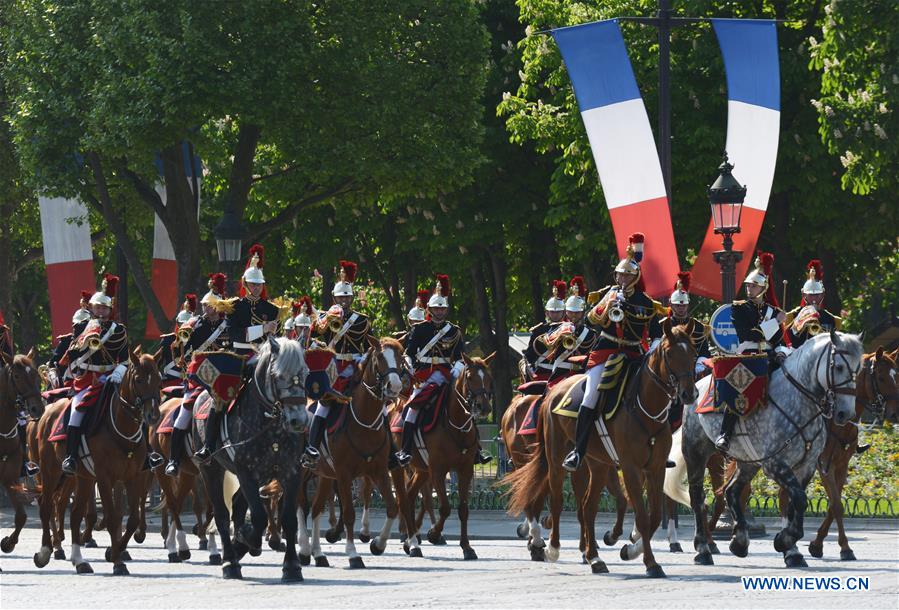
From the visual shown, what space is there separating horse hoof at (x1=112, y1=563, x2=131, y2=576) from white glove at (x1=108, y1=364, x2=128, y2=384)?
2152 millimetres

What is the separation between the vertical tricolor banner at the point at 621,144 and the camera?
26.9 metres

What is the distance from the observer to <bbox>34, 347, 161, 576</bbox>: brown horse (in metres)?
19.4

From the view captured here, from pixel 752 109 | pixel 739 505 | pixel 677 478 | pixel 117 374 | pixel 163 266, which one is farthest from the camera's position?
pixel 163 266

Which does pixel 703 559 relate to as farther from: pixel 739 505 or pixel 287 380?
pixel 287 380

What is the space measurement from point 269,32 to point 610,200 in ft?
26.4

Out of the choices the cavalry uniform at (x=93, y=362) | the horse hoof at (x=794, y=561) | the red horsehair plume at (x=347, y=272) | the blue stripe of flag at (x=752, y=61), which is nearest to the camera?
the horse hoof at (x=794, y=561)

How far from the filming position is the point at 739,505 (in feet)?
63.1

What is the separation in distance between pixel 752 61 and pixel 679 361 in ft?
41.9

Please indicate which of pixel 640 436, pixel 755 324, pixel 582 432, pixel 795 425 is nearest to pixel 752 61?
pixel 755 324

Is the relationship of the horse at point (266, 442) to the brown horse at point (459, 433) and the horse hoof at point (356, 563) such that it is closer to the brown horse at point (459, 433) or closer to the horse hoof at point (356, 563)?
the horse hoof at point (356, 563)

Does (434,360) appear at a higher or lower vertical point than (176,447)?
higher

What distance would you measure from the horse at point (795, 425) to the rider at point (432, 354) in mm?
4615

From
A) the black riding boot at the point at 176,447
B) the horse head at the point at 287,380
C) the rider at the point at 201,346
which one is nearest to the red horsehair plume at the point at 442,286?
the rider at the point at 201,346

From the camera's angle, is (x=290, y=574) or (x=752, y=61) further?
(x=752, y=61)
